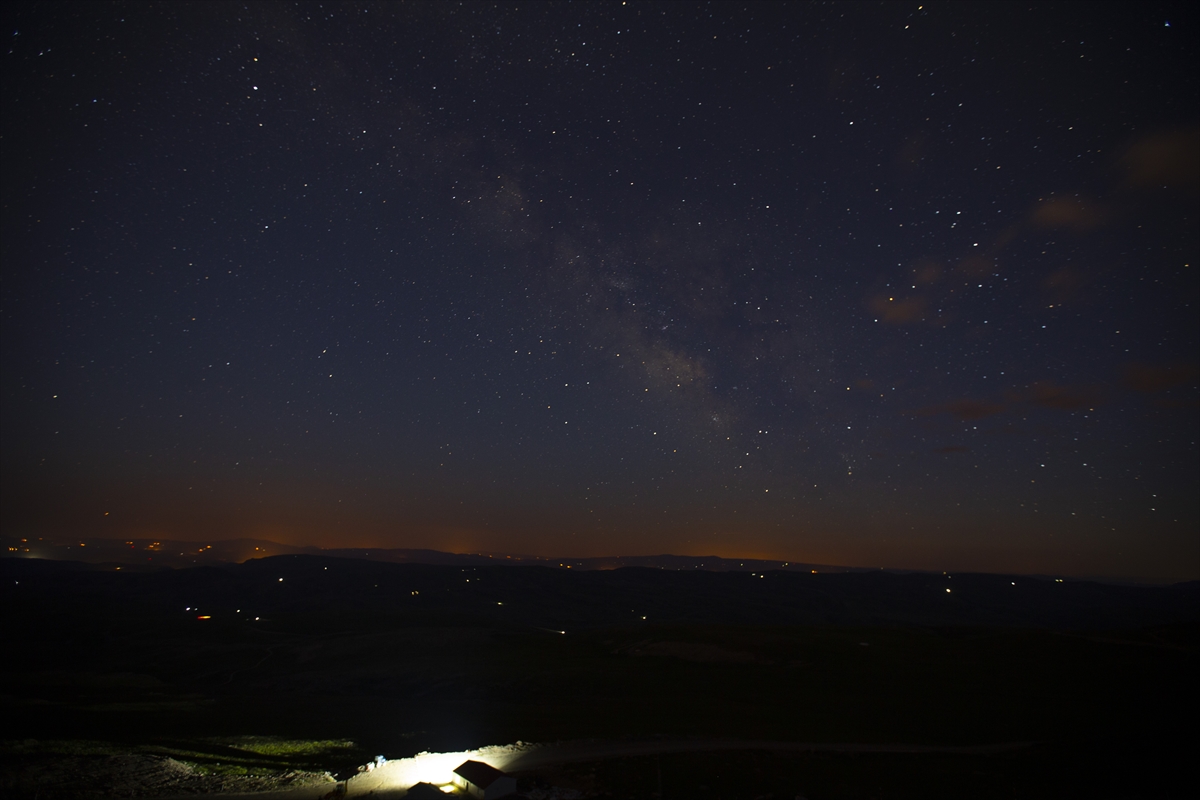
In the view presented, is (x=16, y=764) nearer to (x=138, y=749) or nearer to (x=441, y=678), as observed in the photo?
(x=138, y=749)

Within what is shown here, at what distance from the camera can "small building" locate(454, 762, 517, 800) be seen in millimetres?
34281

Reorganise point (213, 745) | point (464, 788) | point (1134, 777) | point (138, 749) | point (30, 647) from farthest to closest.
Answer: point (30, 647) → point (213, 745) → point (138, 749) → point (1134, 777) → point (464, 788)

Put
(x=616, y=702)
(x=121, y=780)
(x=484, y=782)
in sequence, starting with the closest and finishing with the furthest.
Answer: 1. (x=484, y=782)
2. (x=121, y=780)
3. (x=616, y=702)

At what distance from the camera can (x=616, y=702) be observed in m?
61.6

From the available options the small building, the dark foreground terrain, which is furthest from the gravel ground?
the small building

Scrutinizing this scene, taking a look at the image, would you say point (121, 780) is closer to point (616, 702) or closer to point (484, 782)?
point (484, 782)

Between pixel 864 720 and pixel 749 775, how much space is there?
21332mm

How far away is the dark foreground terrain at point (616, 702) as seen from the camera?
38.8 m

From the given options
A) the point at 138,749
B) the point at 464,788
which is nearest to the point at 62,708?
the point at 138,749

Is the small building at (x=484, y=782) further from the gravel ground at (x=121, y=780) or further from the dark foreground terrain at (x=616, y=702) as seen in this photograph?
the gravel ground at (x=121, y=780)

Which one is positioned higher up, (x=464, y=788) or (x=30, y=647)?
(x=464, y=788)

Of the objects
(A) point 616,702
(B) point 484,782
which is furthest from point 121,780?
(A) point 616,702

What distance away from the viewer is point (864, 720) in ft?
176

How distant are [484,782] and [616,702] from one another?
2974 centimetres
